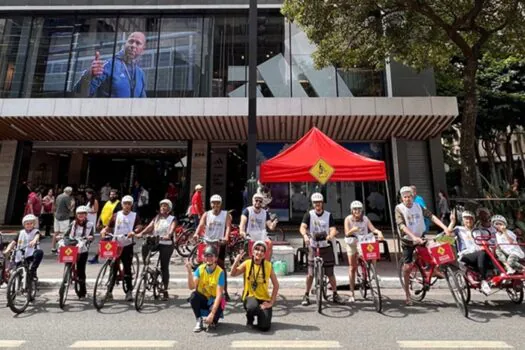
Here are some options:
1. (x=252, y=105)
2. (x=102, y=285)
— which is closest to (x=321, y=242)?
(x=102, y=285)

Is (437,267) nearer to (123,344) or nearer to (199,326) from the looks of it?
(199,326)

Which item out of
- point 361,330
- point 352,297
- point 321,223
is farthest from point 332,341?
point 321,223

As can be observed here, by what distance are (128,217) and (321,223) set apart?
3.66 m

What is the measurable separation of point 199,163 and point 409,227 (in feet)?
39.9

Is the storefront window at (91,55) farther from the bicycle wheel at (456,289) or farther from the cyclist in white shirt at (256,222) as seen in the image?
the bicycle wheel at (456,289)

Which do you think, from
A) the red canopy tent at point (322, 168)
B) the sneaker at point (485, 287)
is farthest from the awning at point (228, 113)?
the sneaker at point (485, 287)

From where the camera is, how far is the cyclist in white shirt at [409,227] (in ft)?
18.8

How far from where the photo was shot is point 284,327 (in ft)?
15.7

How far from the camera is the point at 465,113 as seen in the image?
9688 millimetres

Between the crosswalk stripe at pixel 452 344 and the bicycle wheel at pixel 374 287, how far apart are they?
1185mm

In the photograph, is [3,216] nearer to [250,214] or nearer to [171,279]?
[171,279]

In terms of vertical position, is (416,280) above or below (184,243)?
below

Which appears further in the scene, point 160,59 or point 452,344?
point 160,59

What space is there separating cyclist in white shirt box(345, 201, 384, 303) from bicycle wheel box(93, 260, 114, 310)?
14.3ft
